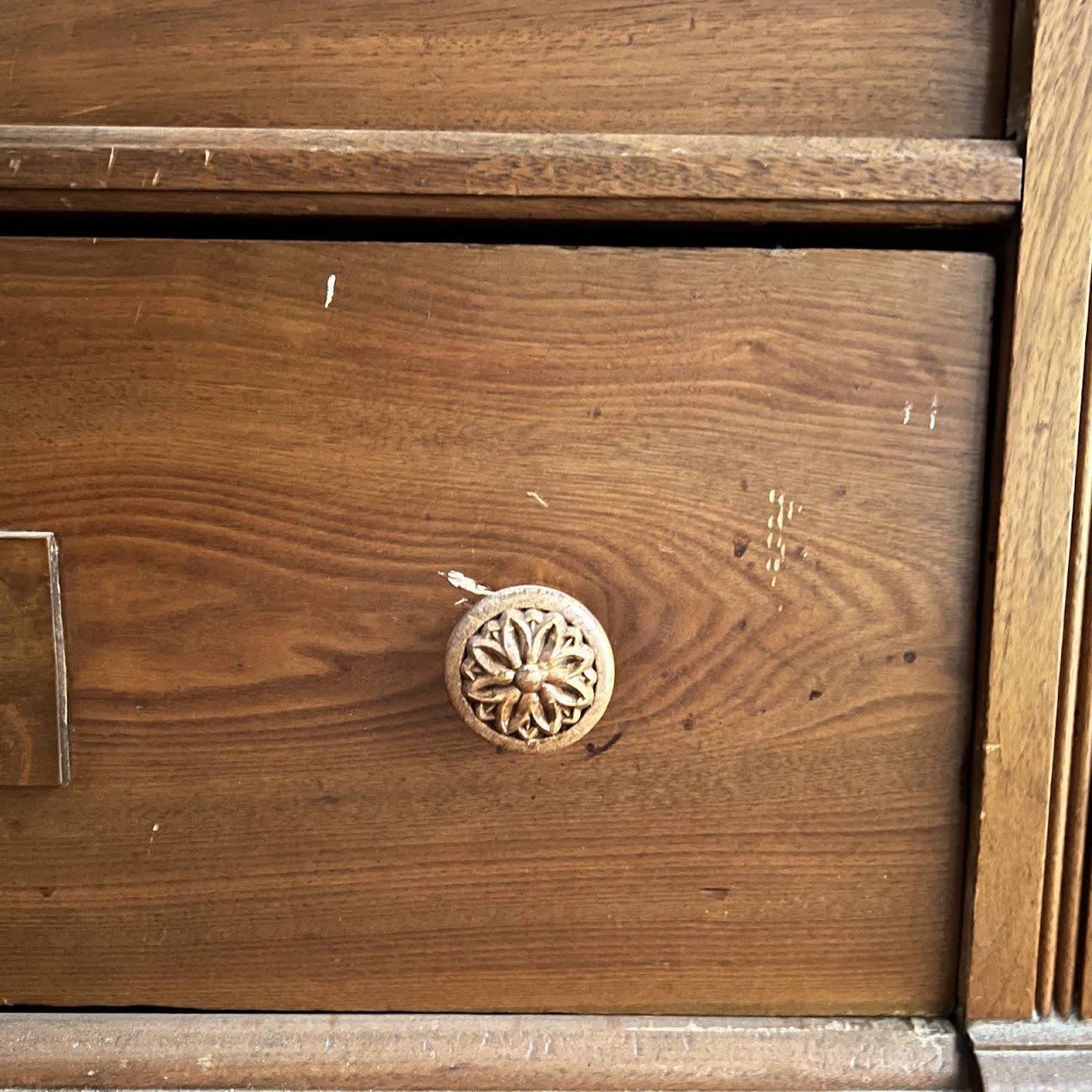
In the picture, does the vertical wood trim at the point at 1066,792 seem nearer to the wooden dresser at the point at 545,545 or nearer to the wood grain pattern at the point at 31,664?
the wooden dresser at the point at 545,545

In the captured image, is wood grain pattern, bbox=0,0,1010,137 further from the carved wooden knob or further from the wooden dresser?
the carved wooden knob

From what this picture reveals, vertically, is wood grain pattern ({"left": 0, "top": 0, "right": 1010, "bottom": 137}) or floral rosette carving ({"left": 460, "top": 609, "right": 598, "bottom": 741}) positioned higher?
wood grain pattern ({"left": 0, "top": 0, "right": 1010, "bottom": 137})

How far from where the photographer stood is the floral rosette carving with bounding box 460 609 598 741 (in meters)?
0.33

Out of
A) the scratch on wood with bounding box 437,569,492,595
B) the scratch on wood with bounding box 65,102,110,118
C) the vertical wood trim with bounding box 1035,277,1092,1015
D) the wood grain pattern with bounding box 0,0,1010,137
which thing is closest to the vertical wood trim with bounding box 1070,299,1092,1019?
the vertical wood trim with bounding box 1035,277,1092,1015

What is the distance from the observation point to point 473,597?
36cm

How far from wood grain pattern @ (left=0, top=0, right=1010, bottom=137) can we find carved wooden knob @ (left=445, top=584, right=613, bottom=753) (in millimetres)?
179

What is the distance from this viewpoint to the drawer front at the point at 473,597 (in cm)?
34

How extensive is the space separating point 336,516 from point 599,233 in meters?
0.15

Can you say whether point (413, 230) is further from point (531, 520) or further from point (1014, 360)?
point (1014, 360)

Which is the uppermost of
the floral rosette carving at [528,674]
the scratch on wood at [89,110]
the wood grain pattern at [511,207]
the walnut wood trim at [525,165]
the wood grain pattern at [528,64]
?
the wood grain pattern at [528,64]

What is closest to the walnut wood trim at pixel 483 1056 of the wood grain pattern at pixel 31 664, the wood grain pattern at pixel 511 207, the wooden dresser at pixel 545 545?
the wooden dresser at pixel 545 545

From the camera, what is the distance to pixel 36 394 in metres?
Answer: 0.35

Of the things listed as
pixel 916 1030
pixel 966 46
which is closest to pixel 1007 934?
pixel 916 1030

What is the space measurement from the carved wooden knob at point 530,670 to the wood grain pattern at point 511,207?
141mm
